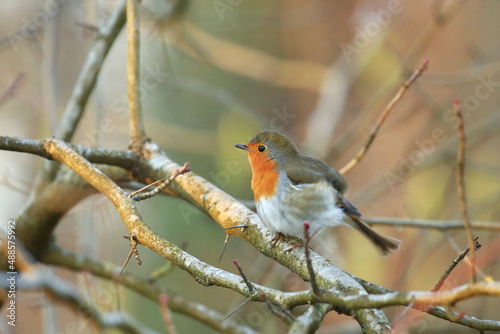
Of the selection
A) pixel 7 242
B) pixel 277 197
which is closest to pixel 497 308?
pixel 277 197

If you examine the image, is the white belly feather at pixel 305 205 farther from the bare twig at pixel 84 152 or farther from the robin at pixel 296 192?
the bare twig at pixel 84 152

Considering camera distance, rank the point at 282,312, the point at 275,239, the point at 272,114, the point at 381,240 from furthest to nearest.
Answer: the point at 272,114 → the point at 381,240 → the point at 275,239 → the point at 282,312

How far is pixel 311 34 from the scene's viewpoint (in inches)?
370

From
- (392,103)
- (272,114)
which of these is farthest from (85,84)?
(272,114)

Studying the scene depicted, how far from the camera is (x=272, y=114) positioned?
8.75m

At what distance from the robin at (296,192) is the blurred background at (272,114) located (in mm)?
701

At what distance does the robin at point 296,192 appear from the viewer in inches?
128

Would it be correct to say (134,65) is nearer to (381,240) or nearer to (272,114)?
(381,240)

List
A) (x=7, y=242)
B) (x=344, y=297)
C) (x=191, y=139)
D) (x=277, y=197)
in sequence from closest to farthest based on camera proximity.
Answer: (x=344, y=297)
(x=7, y=242)
(x=277, y=197)
(x=191, y=139)

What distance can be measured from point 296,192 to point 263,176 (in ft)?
1.00

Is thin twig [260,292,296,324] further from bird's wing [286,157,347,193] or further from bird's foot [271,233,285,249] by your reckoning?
bird's wing [286,157,347,193]

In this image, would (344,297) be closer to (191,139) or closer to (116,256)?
(191,139)

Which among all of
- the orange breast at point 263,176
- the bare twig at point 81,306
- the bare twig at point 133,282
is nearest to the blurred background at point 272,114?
the bare twig at point 81,306

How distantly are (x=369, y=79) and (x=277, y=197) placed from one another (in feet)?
16.2
